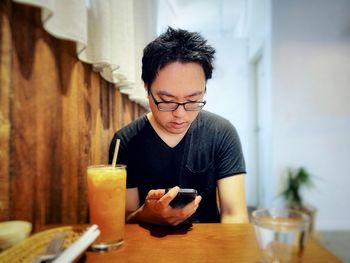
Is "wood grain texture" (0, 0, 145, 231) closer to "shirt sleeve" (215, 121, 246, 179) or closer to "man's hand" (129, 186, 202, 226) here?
"man's hand" (129, 186, 202, 226)

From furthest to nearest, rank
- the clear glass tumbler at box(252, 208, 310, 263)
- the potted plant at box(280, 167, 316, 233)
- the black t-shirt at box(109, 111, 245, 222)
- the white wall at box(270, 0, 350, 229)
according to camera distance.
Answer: the white wall at box(270, 0, 350, 229)
the potted plant at box(280, 167, 316, 233)
the black t-shirt at box(109, 111, 245, 222)
the clear glass tumbler at box(252, 208, 310, 263)

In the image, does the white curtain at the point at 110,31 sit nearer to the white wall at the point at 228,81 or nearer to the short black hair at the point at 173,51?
the short black hair at the point at 173,51

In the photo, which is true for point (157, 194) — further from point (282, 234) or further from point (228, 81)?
point (228, 81)

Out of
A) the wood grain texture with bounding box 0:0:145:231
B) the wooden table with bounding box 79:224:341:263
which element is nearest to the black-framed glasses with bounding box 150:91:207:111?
the wood grain texture with bounding box 0:0:145:231

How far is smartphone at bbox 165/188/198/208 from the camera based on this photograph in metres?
0.61

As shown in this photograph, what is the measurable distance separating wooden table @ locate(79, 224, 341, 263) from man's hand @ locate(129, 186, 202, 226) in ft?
0.08

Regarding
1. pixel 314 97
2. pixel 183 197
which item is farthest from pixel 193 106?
pixel 314 97

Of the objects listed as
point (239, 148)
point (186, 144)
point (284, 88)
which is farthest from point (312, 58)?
point (186, 144)

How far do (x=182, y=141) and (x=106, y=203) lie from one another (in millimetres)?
462

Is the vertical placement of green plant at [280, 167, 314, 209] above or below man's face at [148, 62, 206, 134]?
below

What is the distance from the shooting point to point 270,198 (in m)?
2.51

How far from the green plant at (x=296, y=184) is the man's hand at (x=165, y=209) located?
162 centimetres

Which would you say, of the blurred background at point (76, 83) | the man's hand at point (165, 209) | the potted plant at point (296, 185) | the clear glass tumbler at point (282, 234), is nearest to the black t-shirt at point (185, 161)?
the blurred background at point (76, 83)

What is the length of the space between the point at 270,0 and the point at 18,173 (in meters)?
2.53
